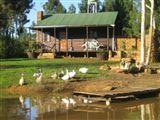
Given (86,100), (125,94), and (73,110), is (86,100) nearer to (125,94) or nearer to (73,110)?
(125,94)

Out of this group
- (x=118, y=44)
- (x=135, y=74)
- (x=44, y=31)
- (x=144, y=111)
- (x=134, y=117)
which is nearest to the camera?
(x=134, y=117)

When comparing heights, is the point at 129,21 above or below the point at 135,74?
above

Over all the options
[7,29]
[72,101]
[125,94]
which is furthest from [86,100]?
[7,29]

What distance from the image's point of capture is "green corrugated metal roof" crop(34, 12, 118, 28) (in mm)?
46553

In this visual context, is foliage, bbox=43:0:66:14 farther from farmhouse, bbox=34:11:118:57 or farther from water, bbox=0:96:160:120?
water, bbox=0:96:160:120

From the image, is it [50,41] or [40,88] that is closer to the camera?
[40,88]

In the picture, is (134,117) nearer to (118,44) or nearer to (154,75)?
(154,75)

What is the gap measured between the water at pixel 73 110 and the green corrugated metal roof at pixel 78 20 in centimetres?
2614

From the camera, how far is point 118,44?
46.1m

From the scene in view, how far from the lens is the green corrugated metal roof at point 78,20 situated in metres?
46.6

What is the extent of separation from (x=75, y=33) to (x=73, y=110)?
31041mm

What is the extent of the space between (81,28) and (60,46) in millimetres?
2714

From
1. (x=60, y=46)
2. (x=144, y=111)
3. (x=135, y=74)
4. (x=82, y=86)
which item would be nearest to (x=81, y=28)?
(x=60, y=46)

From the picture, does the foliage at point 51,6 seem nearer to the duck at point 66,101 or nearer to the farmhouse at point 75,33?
the farmhouse at point 75,33
